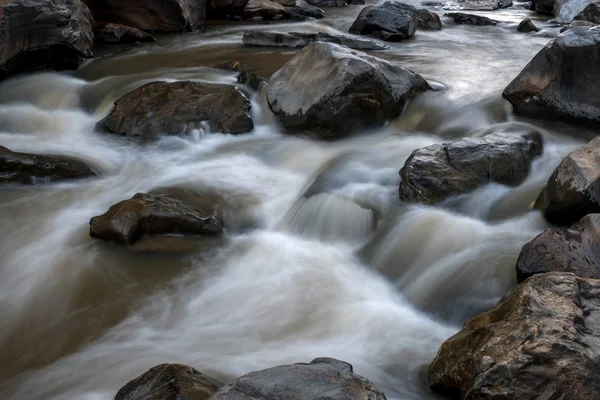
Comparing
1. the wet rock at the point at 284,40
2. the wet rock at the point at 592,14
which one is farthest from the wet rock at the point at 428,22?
the wet rock at the point at 592,14

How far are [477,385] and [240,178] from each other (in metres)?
3.63

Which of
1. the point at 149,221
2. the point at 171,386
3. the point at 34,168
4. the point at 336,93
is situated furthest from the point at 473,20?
the point at 171,386

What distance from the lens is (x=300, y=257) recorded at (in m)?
4.97

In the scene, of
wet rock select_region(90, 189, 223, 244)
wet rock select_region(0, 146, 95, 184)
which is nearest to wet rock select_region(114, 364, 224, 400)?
wet rock select_region(90, 189, 223, 244)

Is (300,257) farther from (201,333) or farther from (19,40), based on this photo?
(19,40)

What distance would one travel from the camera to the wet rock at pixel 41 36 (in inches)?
321

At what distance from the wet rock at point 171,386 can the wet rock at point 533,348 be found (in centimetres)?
118

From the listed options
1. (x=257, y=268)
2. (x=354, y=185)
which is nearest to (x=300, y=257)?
(x=257, y=268)

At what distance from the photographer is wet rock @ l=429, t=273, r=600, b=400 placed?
275 centimetres

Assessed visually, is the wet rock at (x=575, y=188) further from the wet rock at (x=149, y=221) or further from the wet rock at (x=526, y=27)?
the wet rock at (x=526, y=27)

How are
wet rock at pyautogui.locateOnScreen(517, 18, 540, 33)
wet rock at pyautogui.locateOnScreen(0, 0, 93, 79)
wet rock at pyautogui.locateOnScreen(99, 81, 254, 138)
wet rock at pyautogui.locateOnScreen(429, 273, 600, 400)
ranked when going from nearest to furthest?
wet rock at pyautogui.locateOnScreen(429, 273, 600, 400), wet rock at pyautogui.locateOnScreen(99, 81, 254, 138), wet rock at pyautogui.locateOnScreen(0, 0, 93, 79), wet rock at pyautogui.locateOnScreen(517, 18, 540, 33)

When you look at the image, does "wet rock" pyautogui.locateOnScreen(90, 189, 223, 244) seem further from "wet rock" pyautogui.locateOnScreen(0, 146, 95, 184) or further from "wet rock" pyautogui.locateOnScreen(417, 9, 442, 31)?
"wet rock" pyautogui.locateOnScreen(417, 9, 442, 31)

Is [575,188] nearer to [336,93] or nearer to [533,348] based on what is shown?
[533,348]

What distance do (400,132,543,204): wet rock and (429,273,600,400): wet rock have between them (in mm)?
1860
